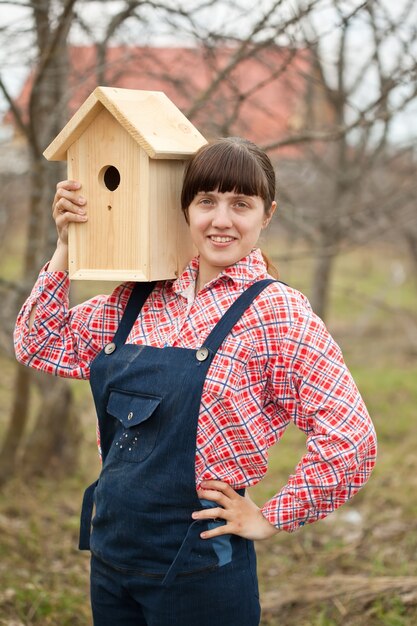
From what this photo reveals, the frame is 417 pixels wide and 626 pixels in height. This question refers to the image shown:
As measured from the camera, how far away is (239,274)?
2.24m

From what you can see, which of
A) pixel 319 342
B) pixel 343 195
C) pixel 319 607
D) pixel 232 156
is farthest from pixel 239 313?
pixel 343 195

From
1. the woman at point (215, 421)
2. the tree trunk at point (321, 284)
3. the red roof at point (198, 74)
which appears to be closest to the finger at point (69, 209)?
the woman at point (215, 421)

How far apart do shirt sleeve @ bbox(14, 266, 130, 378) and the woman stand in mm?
137

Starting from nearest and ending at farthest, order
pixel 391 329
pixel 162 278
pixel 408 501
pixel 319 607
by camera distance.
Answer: pixel 162 278 < pixel 319 607 < pixel 408 501 < pixel 391 329

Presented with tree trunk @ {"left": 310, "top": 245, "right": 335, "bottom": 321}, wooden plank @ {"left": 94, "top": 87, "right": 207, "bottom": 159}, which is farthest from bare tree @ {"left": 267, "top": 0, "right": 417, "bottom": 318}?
wooden plank @ {"left": 94, "top": 87, "right": 207, "bottom": 159}

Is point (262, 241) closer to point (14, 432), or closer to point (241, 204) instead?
point (241, 204)

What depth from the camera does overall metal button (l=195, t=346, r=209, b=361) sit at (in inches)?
83.6

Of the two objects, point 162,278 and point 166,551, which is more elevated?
point 162,278

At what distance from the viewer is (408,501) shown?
565 centimetres

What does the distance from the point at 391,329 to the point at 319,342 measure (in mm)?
10900

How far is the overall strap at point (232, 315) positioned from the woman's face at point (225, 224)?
0.10 m

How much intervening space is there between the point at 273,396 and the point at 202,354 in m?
0.24

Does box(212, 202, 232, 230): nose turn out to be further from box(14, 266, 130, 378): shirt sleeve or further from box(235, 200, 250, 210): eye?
box(14, 266, 130, 378): shirt sleeve

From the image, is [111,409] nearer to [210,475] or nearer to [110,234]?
[210,475]
